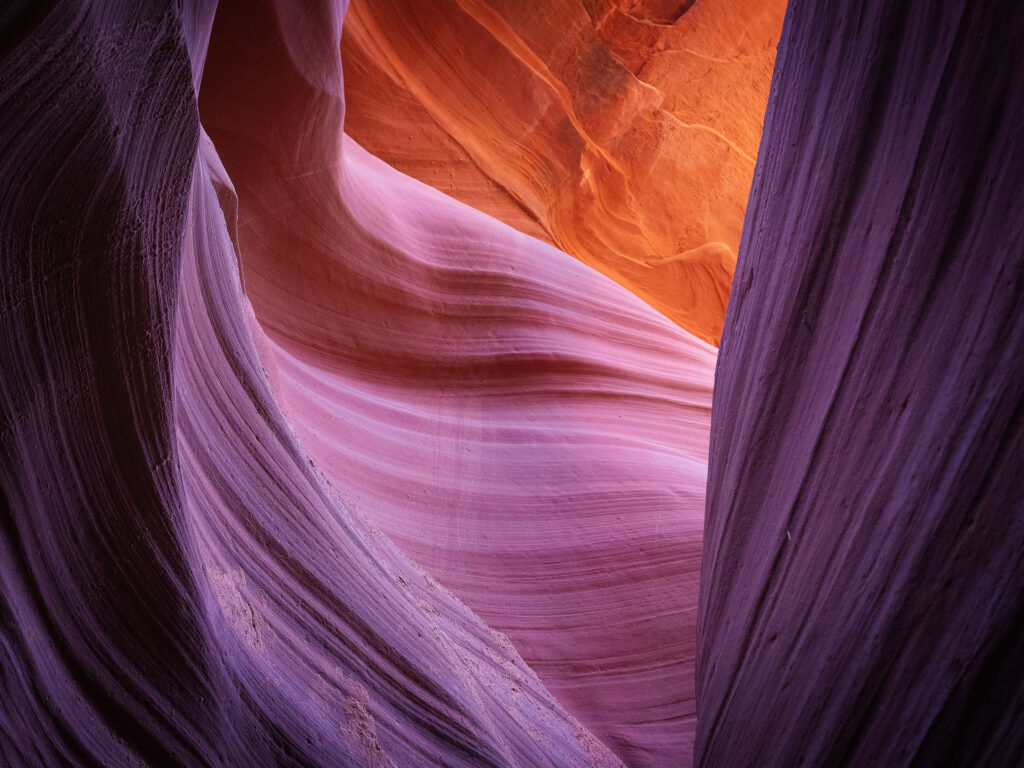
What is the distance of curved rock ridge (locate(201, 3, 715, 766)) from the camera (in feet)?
8.22

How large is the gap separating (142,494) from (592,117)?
6045 millimetres

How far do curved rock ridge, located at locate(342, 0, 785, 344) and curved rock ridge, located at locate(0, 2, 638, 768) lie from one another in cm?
404

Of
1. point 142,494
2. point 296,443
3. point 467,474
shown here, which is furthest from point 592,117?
point 142,494

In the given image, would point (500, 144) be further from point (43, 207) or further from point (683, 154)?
point (43, 207)

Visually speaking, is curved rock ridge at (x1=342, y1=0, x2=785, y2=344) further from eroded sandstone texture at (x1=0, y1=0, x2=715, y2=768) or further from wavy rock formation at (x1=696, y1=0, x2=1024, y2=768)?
wavy rock formation at (x1=696, y1=0, x2=1024, y2=768)

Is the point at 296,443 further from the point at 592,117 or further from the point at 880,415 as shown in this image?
the point at 592,117

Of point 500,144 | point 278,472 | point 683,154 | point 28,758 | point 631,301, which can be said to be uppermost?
point 683,154

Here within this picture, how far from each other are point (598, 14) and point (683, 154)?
1.50 metres

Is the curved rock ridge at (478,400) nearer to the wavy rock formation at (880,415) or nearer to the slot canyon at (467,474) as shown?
the slot canyon at (467,474)

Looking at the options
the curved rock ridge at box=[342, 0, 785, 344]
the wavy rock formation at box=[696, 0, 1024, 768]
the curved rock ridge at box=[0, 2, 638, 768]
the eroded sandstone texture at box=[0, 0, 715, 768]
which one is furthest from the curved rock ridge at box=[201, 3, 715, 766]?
the curved rock ridge at box=[342, 0, 785, 344]

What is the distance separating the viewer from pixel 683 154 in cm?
694

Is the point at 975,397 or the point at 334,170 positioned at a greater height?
the point at 334,170

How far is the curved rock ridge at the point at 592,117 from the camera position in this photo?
5.41 m

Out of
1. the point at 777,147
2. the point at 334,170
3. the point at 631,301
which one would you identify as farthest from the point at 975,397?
the point at 631,301
